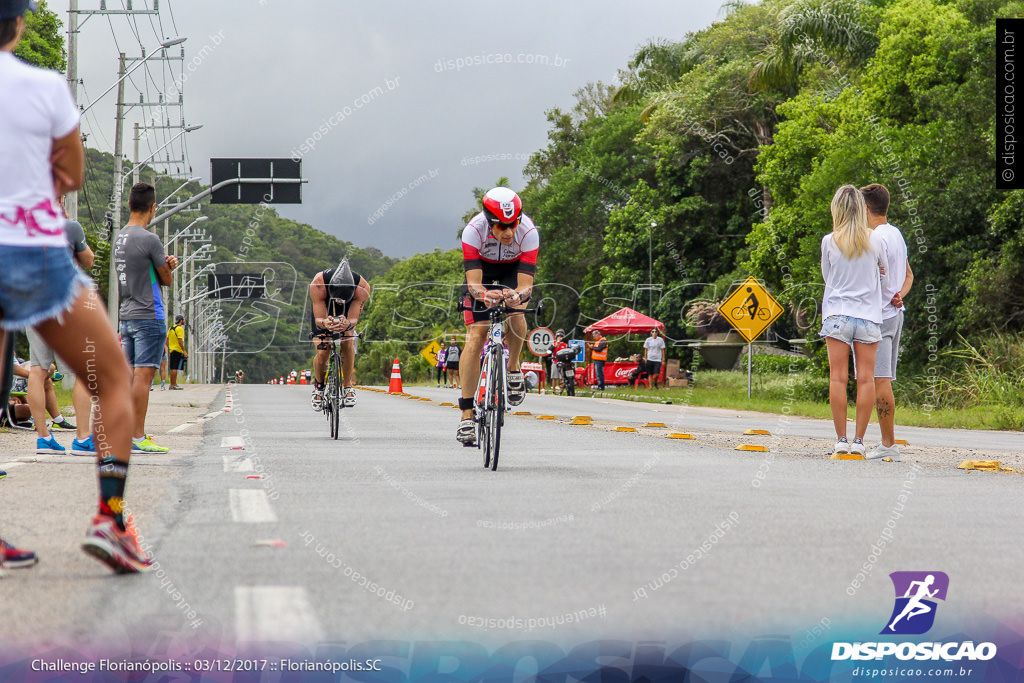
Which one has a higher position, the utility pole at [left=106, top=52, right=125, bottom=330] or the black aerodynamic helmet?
the utility pole at [left=106, top=52, right=125, bottom=330]

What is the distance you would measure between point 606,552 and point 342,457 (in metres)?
4.89

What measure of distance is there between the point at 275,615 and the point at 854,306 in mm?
7028

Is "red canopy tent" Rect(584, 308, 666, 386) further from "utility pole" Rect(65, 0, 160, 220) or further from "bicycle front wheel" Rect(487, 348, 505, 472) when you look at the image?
"bicycle front wheel" Rect(487, 348, 505, 472)

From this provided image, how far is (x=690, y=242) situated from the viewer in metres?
48.6

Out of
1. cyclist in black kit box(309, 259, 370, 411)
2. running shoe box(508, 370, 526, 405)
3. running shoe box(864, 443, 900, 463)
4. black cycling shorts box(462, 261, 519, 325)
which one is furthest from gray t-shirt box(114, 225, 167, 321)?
running shoe box(864, 443, 900, 463)

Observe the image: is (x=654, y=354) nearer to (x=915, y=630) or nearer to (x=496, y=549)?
(x=496, y=549)

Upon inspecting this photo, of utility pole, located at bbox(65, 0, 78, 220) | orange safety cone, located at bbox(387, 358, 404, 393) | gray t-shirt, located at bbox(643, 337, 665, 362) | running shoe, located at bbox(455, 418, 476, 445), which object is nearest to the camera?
running shoe, located at bbox(455, 418, 476, 445)

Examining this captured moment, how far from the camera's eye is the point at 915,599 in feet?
11.7

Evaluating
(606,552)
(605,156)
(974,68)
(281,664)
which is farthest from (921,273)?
(605,156)

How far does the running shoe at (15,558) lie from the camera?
386cm

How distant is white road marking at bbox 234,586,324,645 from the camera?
2.93 metres

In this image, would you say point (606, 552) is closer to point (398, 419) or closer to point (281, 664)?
point (281, 664)

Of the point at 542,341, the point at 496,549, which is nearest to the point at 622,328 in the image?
the point at 542,341

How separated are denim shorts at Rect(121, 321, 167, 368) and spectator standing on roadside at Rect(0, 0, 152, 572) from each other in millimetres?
4513
